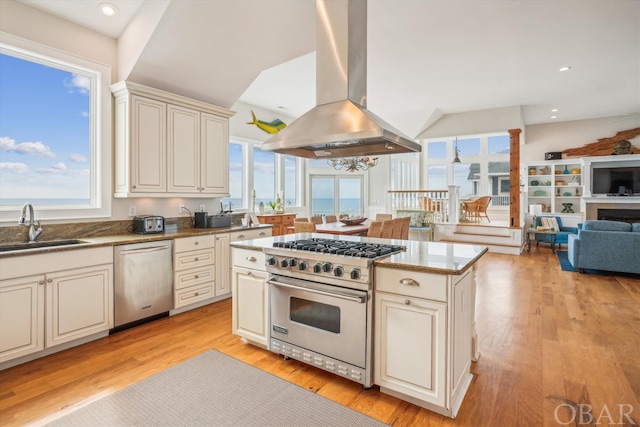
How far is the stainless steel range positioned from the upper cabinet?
194 cm

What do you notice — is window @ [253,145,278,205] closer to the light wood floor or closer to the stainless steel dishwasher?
the light wood floor

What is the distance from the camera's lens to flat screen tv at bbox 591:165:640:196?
320 inches

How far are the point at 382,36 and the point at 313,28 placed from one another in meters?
1.06

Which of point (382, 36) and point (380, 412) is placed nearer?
point (380, 412)

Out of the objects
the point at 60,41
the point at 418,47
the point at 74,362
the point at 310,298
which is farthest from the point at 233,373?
the point at 418,47

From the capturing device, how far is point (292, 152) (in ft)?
9.39

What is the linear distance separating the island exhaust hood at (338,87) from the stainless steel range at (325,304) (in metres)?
0.78

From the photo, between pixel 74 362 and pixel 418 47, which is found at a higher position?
pixel 418 47

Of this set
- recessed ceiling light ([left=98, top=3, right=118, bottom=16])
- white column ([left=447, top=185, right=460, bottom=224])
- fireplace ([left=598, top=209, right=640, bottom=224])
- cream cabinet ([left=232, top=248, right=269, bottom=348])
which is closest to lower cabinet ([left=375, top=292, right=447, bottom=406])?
cream cabinet ([left=232, top=248, right=269, bottom=348])

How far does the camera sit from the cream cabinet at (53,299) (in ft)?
7.92

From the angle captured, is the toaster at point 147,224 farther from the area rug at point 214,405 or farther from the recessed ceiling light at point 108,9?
the recessed ceiling light at point 108,9

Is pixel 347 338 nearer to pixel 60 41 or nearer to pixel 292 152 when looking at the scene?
pixel 292 152

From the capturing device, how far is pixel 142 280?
10.6ft

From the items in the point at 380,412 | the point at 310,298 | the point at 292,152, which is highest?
the point at 292,152
